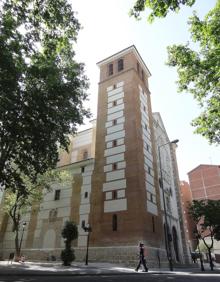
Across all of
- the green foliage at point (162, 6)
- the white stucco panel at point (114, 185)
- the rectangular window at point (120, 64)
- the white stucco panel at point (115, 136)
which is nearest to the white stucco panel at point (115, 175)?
the white stucco panel at point (114, 185)

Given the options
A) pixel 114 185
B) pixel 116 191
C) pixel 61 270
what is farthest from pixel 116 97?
pixel 61 270

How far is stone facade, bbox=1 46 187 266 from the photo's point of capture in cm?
2530

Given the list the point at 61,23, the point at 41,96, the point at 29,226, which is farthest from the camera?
the point at 29,226

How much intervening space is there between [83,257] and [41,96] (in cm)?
1822

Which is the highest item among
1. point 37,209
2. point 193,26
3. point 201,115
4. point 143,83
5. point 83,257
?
point 143,83

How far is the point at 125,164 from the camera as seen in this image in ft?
93.7

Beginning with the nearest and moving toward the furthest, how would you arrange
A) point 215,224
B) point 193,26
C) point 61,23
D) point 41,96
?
point 61,23, point 193,26, point 41,96, point 215,224

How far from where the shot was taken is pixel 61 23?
10977 millimetres

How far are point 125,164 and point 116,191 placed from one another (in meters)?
3.27

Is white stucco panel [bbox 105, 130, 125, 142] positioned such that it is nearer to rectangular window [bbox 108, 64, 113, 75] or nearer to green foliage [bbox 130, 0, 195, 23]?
rectangular window [bbox 108, 64, 113, 75]

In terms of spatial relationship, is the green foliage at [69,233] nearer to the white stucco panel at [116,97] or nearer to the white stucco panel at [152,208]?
the white stucco panel at [152,208]

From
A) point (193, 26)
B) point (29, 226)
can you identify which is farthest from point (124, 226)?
point (193, 26)

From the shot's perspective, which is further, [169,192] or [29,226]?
[169,192]

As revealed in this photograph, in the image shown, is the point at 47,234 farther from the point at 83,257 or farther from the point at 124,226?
the point at 124,226
